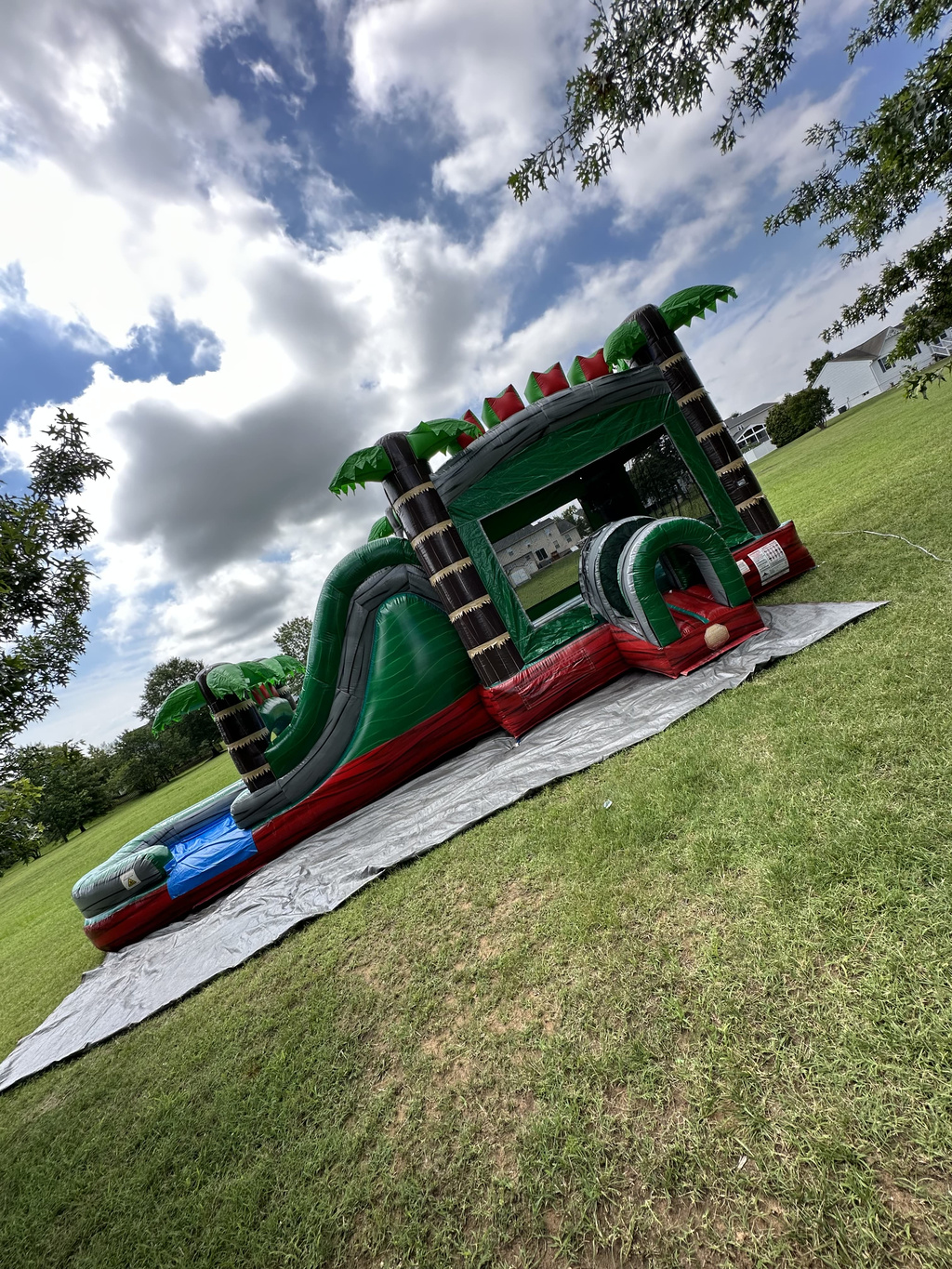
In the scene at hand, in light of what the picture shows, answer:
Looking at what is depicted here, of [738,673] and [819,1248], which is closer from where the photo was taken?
[819,1248]

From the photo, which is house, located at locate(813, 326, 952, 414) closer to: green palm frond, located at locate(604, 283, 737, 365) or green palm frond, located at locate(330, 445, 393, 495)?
green palm frond, located at locate(604, 283, 737, 365)

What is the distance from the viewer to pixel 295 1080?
2139 mm

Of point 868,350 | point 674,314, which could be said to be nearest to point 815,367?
point 868,350

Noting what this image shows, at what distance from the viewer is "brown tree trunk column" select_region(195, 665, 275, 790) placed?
5027 mm

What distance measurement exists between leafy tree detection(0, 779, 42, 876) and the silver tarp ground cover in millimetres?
1375

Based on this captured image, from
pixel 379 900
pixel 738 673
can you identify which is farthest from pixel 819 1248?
pixel 738 673

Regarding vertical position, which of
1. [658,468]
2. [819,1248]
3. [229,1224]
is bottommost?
[819,1248]

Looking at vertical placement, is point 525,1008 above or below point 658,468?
below

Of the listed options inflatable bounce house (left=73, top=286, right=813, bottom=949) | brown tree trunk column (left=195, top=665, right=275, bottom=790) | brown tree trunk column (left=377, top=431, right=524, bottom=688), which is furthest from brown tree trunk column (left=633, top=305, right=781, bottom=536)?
brown tree trunk column (left=195, top=665, right=275, bottom=790)

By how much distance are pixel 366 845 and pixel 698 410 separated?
18.9 feet

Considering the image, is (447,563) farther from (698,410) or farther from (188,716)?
(188,716)

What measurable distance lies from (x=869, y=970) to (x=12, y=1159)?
4.27m

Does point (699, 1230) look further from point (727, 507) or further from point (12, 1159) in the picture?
point (727, 507)

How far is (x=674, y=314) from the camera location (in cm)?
539
